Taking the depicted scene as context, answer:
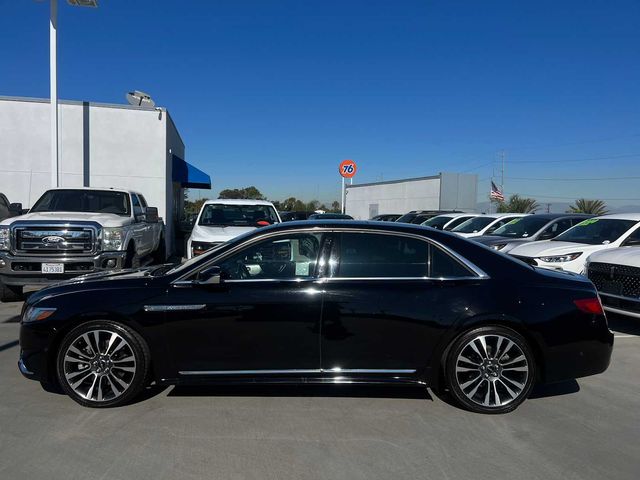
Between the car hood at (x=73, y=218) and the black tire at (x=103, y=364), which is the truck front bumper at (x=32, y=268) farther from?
the black tire at (x=103, y=364)

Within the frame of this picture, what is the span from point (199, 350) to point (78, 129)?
12.5 metres

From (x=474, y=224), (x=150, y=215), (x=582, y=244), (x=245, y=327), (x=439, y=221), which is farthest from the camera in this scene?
(x=439, y=221)

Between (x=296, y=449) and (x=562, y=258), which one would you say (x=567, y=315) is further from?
(x=562, y=258)

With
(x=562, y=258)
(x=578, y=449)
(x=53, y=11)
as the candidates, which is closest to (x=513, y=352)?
(x=578, y=449)

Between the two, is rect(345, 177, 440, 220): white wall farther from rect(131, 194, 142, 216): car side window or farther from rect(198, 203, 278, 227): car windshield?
rect(131, 194, 142, 216): car side window

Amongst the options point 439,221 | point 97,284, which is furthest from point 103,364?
point 439,221

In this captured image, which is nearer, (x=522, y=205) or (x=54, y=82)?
(x=54, y=82)

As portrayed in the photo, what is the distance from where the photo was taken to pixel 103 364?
4070 mm

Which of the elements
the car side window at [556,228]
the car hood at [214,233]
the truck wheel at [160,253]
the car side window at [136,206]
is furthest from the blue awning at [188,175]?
the car side window at [556,228]

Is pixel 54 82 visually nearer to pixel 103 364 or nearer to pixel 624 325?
pixel 103 364

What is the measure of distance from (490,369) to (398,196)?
37.1m

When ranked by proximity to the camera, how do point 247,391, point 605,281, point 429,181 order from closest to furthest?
point 247,391 < point 605,281 < point 429,181

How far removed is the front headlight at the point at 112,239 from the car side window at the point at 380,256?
17.3ft

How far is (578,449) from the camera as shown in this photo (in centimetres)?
357
